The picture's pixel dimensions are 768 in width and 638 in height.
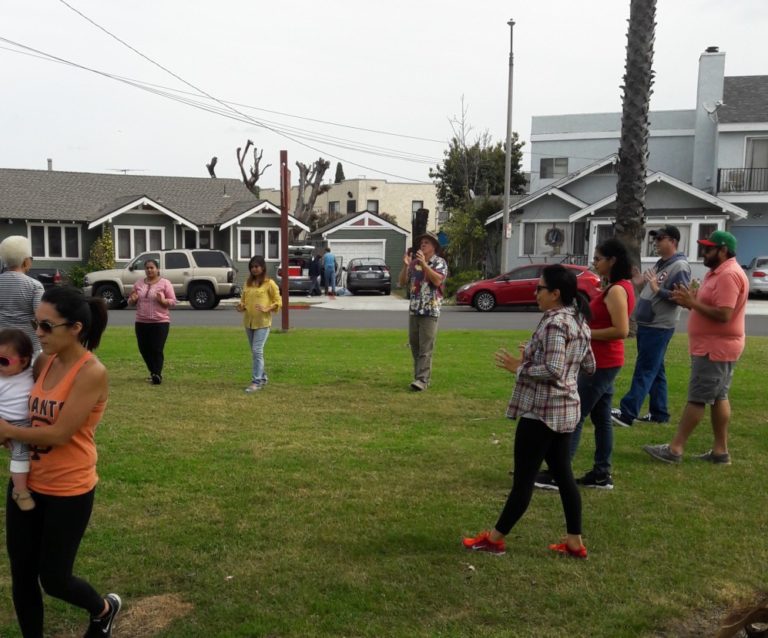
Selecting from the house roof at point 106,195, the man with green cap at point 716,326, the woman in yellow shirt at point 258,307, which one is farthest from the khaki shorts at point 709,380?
the house roof at point 106,195

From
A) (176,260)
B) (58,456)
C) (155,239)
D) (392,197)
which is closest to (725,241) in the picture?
(58,456)

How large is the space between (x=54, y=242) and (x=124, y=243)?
2.96 meters

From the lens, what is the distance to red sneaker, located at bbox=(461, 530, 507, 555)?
4.31 m

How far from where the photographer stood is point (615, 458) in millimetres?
6273

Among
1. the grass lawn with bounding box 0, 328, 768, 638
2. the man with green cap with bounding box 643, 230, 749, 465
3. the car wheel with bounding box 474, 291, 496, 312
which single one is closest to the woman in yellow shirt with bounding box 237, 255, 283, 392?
the grass lawn with bounding box 0, 328, 768, 638

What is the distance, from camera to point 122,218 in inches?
1262

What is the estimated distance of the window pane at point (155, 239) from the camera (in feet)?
107

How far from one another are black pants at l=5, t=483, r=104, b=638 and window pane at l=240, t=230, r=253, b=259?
31.0m

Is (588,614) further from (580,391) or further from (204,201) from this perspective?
(204,201)

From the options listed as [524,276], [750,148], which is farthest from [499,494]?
[750,148]

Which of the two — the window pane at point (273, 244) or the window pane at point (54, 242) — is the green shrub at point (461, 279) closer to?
the window pane at point (273, 244)

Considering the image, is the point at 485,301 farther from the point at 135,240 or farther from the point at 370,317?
the point at 135,240

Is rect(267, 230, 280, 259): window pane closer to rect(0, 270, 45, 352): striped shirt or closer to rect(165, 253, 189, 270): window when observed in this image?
rect(165, 253, 189, 270): window

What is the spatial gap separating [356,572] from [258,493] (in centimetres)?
145
